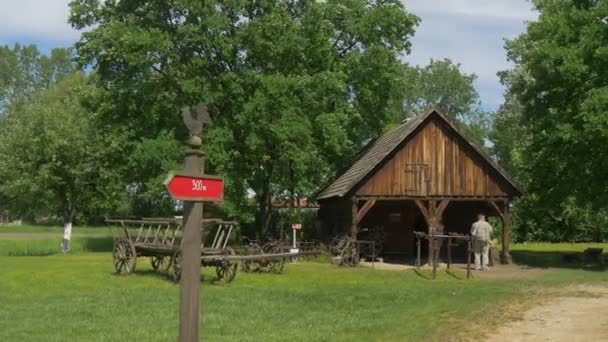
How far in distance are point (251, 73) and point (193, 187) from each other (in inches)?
951

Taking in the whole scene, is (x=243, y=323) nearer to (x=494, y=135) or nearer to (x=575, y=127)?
(x=575, y=127)

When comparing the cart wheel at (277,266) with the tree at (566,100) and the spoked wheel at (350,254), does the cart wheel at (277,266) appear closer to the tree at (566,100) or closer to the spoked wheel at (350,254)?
the spoked wheel at (350,254)

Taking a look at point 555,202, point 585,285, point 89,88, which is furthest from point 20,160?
point 585,285

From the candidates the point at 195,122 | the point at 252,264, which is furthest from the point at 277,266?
the point at 195,122

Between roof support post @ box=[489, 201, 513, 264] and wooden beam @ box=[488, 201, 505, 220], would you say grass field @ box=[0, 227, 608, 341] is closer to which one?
roof support post @ box=[489, 201, 513, 264]

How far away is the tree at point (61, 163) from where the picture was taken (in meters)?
34.4

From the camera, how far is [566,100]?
26031mm

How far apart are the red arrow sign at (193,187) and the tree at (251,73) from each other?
22.6 m

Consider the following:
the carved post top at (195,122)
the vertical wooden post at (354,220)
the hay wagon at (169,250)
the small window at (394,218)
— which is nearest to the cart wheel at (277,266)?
the hay wagon at (169,250)

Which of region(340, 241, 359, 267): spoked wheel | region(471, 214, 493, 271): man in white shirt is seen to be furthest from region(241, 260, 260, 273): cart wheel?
region(471, 214, 493, 271): man in white shirt

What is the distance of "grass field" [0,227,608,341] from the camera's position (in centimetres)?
1083

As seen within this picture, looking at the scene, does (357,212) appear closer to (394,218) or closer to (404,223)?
(394,218)

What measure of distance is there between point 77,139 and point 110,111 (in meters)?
3.38

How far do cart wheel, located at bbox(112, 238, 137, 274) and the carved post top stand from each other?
13.9 meters
